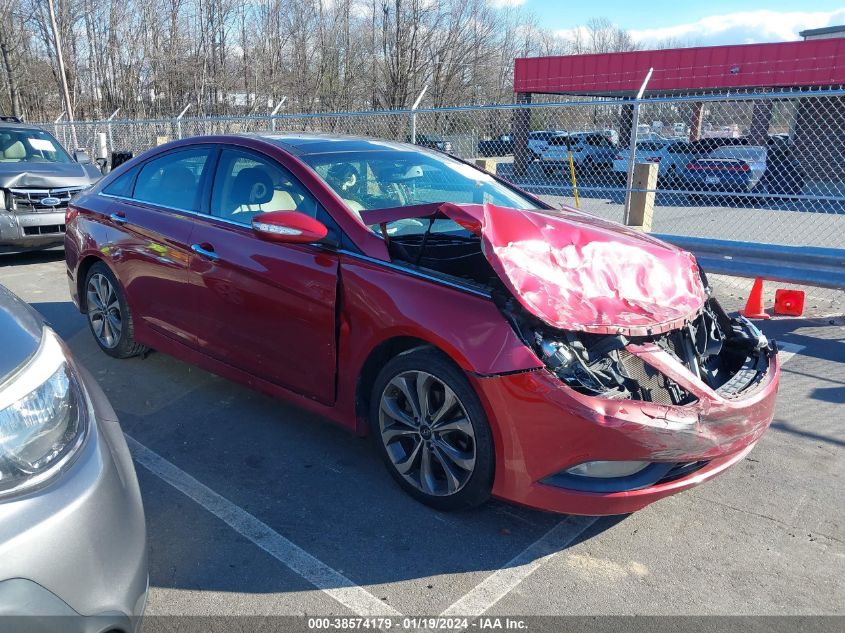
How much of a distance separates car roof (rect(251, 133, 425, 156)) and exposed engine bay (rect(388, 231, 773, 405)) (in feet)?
2.90

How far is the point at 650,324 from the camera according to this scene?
119 inches

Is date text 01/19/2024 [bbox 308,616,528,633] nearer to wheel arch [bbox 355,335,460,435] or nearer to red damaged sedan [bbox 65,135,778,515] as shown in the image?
red damaged sedan [bbox 65,135,778,515]

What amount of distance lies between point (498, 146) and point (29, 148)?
7823mm

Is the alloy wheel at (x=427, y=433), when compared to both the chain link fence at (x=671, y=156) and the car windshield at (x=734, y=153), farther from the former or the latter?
the car windshield at (x=734, y=153)

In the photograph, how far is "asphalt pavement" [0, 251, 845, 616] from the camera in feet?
8.77

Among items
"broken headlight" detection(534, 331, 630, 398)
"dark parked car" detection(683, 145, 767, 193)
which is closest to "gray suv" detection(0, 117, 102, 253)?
"broken headlight" detection(534, 331, 630, 398)

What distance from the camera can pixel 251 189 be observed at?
3.98 m

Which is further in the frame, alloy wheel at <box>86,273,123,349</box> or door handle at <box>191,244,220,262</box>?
alloy wheel at <box>86,273,123,349</box>

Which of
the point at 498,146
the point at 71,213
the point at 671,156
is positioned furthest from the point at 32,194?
the point at 671,156

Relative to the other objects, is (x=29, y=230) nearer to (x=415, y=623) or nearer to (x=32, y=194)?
(x=32, y=194)

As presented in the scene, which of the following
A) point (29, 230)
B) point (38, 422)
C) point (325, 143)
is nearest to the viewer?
point (38, 422)

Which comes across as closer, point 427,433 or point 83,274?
point 427,433

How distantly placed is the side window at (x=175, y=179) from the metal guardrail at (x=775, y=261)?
4214 millimetres

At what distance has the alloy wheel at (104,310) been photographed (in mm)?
4977
